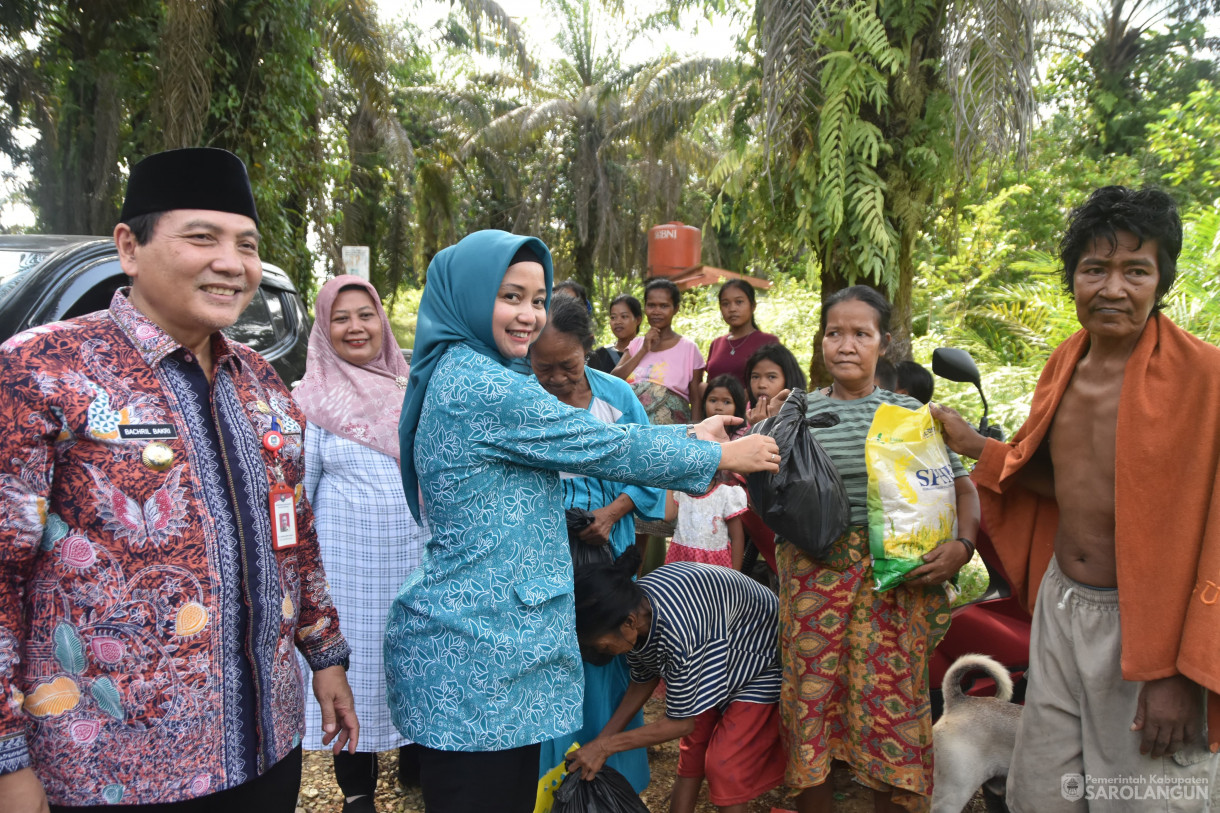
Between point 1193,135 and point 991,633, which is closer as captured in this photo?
point 991,633

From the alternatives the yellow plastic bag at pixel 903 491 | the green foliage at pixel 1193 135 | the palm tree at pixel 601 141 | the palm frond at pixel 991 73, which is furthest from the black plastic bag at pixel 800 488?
the palm tree at pixel 601 141

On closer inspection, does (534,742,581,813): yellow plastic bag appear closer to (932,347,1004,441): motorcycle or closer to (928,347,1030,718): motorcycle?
(928,347,1030,718): motorcycle

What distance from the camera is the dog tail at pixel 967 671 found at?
8.87 ft

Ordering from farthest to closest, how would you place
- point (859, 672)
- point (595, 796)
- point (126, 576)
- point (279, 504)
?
point (859, 672) → point (595, 796) → point (279, 504) → point (126, 576)

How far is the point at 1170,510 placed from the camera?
6.32ft

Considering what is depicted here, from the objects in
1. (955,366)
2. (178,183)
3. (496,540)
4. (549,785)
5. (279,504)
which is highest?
(178,183)

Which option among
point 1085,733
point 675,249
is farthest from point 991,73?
point 675,249

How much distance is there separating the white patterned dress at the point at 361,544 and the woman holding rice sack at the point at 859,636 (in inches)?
57.5

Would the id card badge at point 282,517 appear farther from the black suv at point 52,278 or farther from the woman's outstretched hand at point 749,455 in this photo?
the black suv at point 52,278

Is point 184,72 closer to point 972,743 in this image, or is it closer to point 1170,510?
point 972,743

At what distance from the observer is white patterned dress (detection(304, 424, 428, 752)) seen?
3.07 m

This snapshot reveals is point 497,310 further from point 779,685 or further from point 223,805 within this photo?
point 779,685

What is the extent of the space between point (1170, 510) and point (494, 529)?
1583 millimetres

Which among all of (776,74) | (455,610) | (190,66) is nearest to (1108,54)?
(776,74)
